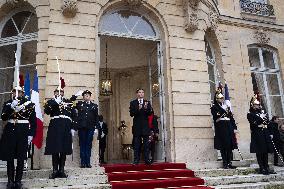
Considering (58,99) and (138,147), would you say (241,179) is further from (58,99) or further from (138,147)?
(58,99)

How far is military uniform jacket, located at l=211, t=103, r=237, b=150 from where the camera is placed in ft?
22.1

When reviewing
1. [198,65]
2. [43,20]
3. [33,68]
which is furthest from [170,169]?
[43,20]

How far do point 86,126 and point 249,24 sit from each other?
802cm

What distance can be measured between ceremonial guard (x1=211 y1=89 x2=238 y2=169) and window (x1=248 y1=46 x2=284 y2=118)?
4.34 metres

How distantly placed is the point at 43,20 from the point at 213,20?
208 inches

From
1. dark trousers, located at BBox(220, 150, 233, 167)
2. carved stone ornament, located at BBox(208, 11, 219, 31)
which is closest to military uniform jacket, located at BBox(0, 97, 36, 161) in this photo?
dark trousers, located at BBox(220, 150, 233, 167)

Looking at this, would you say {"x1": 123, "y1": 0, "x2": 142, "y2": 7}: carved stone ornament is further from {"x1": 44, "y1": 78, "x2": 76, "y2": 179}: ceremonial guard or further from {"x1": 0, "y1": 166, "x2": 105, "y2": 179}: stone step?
{"x1": 0, "y1": 166, "x2": 105, "y2": 179}: stone step

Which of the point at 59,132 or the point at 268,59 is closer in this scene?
the point at 59,132

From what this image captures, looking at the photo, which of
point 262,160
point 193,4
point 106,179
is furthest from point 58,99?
point 193,4

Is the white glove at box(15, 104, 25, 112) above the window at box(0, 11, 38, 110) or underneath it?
underneath

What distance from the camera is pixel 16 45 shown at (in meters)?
7.94

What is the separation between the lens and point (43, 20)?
7.35 m

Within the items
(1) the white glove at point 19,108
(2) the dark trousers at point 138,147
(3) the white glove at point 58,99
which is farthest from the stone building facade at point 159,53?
(1) the white glove at point 19,108

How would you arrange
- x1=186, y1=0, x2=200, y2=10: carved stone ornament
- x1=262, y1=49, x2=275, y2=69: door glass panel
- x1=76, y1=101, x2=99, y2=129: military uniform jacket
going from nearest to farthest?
1. x1=76, y1=101, x2=99, y2=129: military uniform jacket
2. x1=186, y1=0, x2=200, y2=10: carved stone ornament
3. x1=262, y1=49, x2=275, y2=69: door glass panel
